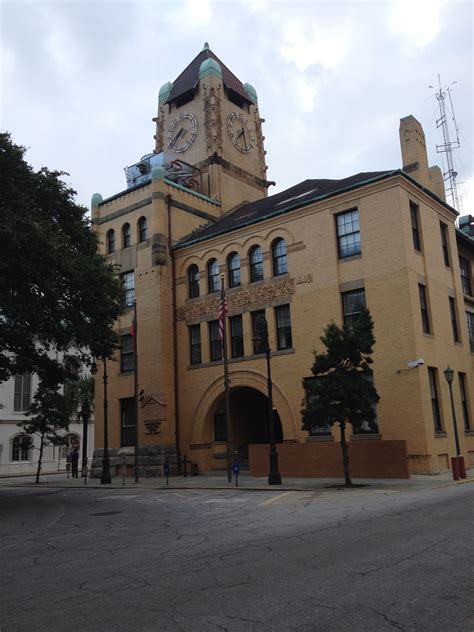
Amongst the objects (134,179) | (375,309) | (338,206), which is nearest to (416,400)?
(375,309)

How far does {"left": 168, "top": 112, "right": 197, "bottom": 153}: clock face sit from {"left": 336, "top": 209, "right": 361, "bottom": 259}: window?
1667 centimetres

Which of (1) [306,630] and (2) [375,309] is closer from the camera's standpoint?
(1) [306,630]

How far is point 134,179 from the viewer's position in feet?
134

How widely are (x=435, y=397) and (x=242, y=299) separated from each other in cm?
1072

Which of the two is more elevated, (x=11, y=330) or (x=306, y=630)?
(x=11, y=330)

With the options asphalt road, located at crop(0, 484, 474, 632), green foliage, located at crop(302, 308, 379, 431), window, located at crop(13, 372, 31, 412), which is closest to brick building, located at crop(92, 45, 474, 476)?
green foliage, located at crop(302, 308, 379, 431)

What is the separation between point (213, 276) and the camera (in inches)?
1277

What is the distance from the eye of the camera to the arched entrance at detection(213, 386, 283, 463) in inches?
1255

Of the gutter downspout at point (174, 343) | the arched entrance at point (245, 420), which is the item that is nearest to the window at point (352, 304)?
the arched entrance at point (245, 420)

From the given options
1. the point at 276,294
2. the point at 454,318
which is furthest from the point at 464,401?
the point at 276,294

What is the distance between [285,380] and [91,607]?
21.9m

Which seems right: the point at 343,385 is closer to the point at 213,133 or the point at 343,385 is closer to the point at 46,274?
the point at 46,274

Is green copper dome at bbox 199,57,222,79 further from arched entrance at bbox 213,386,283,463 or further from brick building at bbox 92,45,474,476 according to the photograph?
arched entrance at bbox 213,386,283,463

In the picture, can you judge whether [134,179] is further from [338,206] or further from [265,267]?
[338,206]
